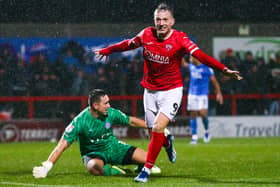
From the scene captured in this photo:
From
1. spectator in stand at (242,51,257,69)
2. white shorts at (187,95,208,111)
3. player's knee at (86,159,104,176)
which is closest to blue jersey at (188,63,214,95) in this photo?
white shorts at (187,95,208,111)

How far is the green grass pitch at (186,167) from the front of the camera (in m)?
10.4

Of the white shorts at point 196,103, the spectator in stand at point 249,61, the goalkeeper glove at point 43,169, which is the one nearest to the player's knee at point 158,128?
the goalkeeper glove at point 43,169

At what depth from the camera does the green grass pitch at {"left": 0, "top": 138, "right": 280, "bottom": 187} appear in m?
10.4

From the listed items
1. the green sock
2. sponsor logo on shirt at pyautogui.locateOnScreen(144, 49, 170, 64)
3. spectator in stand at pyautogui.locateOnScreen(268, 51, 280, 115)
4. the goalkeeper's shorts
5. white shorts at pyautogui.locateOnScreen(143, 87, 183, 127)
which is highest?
sponsor logo on shirt at pyautogui.locateOnScreen(144, 49, 170, 64)

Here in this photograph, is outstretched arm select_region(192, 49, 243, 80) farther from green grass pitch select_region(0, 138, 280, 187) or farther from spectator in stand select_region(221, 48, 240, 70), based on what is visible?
spectator in stand select_region(221, 48, 240, 70)

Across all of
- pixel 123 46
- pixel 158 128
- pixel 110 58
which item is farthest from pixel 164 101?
pixel 110 58

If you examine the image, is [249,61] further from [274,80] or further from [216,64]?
[216,64]

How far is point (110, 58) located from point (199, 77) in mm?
4848

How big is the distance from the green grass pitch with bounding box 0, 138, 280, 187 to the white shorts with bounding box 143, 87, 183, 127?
914 mm

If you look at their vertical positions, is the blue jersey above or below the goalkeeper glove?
below

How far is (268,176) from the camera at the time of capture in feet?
36.3

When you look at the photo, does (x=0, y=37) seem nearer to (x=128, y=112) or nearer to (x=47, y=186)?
(x=128, y=112)

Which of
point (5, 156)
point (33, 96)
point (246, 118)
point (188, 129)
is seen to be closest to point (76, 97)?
point (33, 96)

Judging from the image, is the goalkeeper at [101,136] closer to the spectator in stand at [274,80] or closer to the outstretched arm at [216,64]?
the outstretched arm at [216,64]
